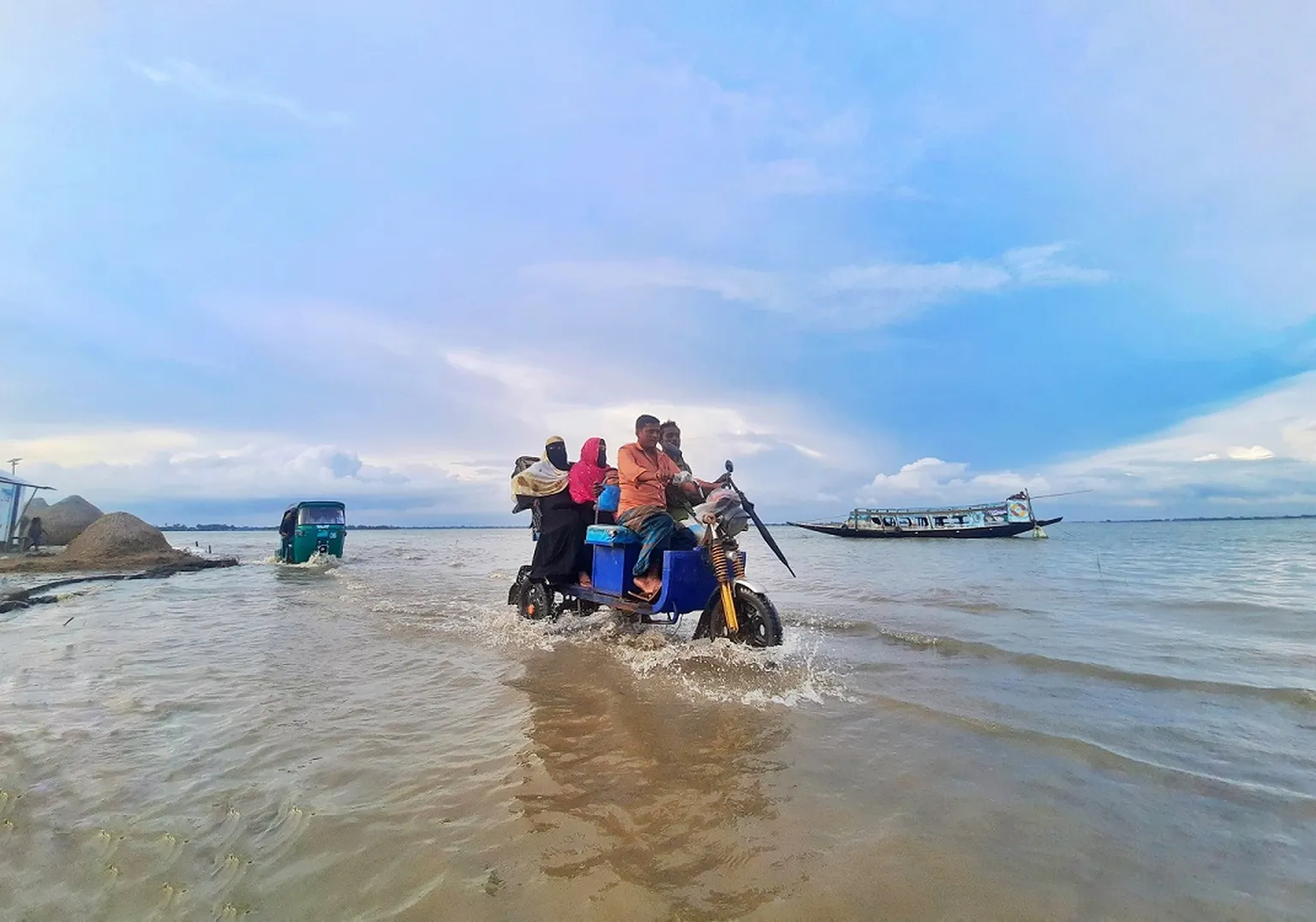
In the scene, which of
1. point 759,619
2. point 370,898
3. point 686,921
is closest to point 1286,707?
point 759,619

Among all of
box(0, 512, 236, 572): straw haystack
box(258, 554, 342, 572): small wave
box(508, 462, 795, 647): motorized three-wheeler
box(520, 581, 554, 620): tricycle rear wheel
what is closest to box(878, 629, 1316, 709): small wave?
box(508, 462, 795, 647): motorized three-wheeler

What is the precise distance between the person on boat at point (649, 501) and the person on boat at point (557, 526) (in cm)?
111

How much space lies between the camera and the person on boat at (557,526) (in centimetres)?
775

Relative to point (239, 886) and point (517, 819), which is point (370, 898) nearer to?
point (239, 886)

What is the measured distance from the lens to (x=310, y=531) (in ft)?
72.5

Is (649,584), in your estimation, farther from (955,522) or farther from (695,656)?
(955,522)

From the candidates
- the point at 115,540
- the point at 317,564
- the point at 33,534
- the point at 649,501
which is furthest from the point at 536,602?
the point at 33,534

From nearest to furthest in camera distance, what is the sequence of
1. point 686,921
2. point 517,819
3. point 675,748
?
point 686,921 < point 517,819 < point 675,748

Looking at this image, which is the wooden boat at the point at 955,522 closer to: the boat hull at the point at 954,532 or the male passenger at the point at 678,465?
the boat hull at the point at 954,532

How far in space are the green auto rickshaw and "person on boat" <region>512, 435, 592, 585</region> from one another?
57.8 ft

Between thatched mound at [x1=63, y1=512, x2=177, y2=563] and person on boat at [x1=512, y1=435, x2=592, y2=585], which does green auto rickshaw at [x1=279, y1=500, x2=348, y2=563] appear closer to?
thatched mound at [x1=63, y1=512, x2=177, y2=563]

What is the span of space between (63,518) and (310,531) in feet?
48.5

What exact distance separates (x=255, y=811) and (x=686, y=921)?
6.72 feet

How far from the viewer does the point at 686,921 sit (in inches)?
78.0
